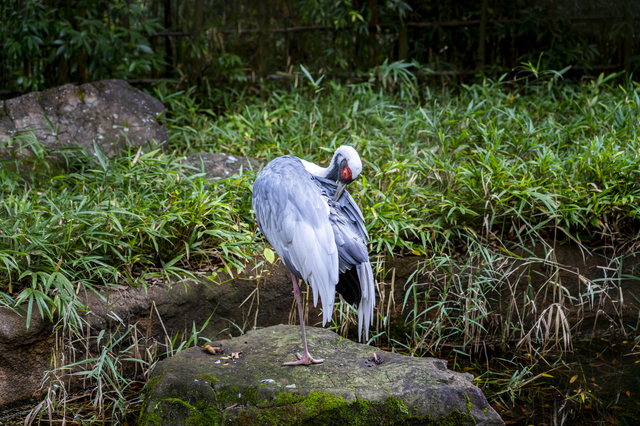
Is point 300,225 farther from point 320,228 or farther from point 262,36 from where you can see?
point 262,36

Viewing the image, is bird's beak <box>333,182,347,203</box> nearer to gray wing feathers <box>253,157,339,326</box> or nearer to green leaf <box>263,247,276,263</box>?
gray wing feathers <box>253,157,339,326</box>

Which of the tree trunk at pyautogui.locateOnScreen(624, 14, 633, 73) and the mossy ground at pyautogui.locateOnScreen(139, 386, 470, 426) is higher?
the tree trunk at pyautogui.locateOnScreen(624, 14, 633, 73)

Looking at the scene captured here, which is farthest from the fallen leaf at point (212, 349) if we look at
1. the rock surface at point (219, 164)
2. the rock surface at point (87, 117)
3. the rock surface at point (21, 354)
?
the rock surface at point (87, 117)

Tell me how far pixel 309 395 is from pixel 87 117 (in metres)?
3.76

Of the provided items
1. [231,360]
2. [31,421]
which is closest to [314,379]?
[231,360]

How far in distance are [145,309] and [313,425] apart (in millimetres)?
1426

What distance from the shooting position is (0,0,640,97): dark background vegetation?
601 centimetres

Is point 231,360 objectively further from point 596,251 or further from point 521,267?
point 596,251

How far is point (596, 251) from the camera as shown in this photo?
3.90m

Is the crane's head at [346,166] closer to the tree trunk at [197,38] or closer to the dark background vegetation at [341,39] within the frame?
the dark background vegetation at [341,39]

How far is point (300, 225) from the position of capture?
258 centimetres

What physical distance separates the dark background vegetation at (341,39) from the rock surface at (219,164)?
1661 millimetres

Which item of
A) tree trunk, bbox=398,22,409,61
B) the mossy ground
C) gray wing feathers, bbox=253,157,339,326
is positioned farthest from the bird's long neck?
tree trunk, bbox=398,22,409,61

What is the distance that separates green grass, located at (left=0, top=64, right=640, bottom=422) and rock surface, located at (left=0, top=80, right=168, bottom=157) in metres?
0.27
